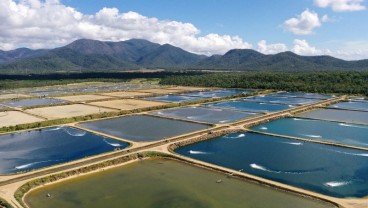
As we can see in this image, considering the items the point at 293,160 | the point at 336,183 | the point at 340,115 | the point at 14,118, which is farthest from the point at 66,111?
the point at 336,183

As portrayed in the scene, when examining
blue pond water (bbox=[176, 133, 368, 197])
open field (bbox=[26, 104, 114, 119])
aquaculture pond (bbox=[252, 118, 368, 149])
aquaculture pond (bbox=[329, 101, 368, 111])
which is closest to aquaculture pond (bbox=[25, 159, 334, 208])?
blue pond water (bbox=[176, 133, 368, 197])

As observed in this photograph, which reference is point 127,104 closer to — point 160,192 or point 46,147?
point 46,147

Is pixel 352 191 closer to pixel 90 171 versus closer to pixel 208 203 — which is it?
pixel 208 203

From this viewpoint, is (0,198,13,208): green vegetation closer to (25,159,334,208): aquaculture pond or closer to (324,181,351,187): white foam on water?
(25,159,334,208): aquaculture pond

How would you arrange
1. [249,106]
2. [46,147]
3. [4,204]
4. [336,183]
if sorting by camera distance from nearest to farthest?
[4,204]
[336,183]
[46,147]
[249,106]

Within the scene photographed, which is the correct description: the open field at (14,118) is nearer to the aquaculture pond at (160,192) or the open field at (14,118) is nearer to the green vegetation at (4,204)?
the aquaculture pond at (160,192)
